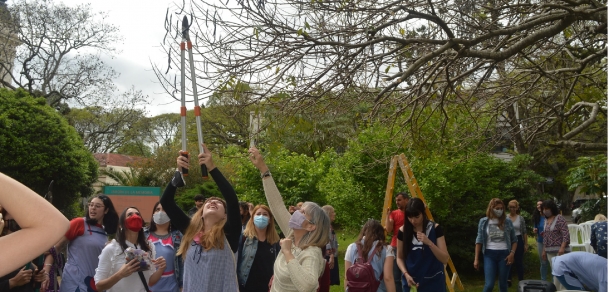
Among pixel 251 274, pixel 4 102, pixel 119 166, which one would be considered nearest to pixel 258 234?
pixel 251 274

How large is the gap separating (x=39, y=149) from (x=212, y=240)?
18157 millimetres

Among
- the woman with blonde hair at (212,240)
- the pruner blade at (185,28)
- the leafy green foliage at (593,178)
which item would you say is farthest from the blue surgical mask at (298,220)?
the leafy green foliage at (593,178)

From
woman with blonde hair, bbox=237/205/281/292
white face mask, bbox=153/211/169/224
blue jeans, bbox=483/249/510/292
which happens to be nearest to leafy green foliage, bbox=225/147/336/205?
blue jeans, bbox=483/249/510/292

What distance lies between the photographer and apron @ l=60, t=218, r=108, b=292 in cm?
662

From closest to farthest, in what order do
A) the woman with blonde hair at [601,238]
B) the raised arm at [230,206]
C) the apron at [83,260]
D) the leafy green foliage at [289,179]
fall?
the raised arm at [230,206] → the woman with blonde hair at [601,238] → the apron at [83,260] → the leafy green foliage at [289,179]

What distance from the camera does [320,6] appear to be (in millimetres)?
7102

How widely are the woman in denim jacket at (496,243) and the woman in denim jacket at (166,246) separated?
473cm

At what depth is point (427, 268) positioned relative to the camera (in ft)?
23.2

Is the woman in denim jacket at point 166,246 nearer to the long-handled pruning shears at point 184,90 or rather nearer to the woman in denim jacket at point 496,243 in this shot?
the long-handled pruning shears at point 184,90

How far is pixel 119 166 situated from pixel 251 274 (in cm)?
6278

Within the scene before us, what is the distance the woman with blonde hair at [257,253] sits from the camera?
623 cm

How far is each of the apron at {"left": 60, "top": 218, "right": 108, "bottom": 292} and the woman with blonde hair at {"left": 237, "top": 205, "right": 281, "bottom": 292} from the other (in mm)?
1502

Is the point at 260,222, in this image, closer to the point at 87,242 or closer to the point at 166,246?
the point at 166,246

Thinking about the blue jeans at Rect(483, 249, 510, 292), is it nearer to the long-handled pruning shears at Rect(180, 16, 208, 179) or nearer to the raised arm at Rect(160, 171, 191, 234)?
the raised arm at Rect(160, 171, 191, 234)
